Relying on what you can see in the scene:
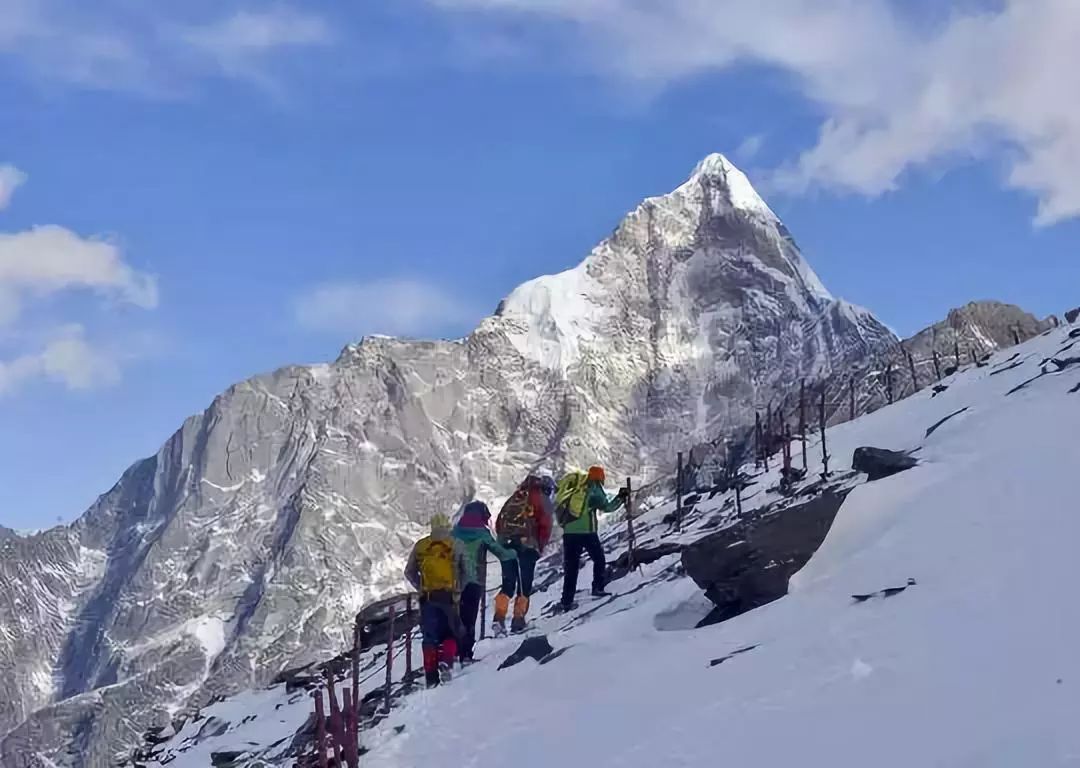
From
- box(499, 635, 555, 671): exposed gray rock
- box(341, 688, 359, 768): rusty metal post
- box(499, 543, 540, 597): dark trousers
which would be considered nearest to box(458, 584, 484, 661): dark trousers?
box(499, 635, 555, 671): exposed gray rock

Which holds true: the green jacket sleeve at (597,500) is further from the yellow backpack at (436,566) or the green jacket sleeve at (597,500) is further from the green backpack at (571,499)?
the yellow backpack at (436,566)

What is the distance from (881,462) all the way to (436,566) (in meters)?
5.24

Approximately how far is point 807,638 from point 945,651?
4.89 ft

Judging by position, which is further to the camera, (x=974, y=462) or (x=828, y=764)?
(x=974, y=462)

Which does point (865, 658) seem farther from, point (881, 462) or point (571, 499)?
point (571, 499)

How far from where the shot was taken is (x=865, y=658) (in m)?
9.01

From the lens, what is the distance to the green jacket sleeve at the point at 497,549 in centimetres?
1510

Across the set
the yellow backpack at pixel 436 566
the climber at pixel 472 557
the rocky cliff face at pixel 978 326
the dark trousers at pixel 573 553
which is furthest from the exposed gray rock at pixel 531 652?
the rocky cliff face at pixel 978 326

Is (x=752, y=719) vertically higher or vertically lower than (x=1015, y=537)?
lower

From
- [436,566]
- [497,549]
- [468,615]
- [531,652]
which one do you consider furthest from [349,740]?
[497,549]

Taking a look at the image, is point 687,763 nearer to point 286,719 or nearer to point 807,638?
point 807,638

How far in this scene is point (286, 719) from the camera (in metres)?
17.4

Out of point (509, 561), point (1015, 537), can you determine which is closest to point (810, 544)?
point (1015, 537)

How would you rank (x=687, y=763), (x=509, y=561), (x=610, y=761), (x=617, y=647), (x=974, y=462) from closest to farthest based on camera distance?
(x=687, y=763) < (x=610, y=761) < (x=617, y=647) < (x=974, y=462) < (x=509, y=561)
